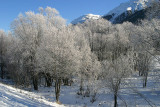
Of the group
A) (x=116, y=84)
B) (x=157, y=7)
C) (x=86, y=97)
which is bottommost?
(x=86, y=97)

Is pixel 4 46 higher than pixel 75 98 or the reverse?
higher

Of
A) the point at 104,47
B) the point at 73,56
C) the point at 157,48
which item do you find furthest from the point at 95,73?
the point at 104,47

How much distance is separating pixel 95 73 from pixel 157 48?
1416 centimetres

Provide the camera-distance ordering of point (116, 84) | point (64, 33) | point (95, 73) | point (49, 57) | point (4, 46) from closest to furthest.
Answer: point (49, 57)
point (64, 33)
point (116, 84)
point (95, 73)
point (4, 46)

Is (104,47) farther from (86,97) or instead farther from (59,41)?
(59,41)

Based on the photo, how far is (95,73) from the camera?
20.8m

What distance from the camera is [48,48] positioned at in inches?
527

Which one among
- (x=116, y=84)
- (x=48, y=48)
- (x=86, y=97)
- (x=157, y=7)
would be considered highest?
(x=157, y=7)

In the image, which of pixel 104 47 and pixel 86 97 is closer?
pixel 86 97

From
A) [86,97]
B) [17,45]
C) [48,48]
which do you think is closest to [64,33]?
[48,48]

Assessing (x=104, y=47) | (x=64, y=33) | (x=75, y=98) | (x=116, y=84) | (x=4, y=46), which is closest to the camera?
(x=64, y=33)

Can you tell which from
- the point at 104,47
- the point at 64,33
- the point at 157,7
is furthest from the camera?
the point at 104,47

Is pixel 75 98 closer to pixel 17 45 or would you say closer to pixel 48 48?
pixel 48 48

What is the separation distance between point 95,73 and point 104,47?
20339 millimetres
